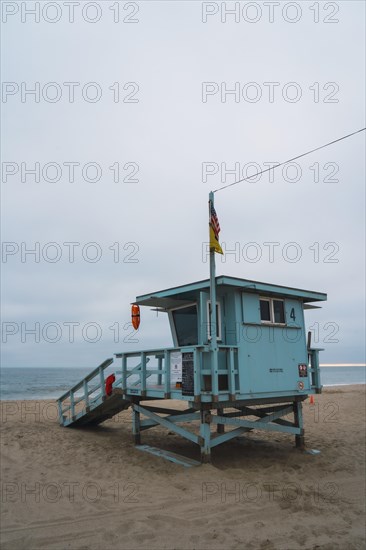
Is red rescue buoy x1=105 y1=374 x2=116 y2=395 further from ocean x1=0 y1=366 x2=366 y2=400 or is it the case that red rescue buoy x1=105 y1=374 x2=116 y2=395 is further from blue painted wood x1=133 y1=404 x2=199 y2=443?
ocean x1=0 y1=366 x2=366 y2=400

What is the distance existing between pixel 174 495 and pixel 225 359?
11.5 ft

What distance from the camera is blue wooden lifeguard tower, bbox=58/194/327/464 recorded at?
1017cm

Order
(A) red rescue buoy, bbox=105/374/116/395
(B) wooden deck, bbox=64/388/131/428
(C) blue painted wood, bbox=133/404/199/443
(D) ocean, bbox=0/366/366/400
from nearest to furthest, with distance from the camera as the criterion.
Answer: (C) blue painted wood, bbox=133/404/199/443, (A) red rescue buoy, bbox=105/374/116/395, (B) wooden deck, bbox=64/388/131/428, (D) ocean, bbox=0/366/366/400

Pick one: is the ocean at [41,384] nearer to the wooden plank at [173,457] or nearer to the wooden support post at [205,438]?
the wooden plank at [173,457]

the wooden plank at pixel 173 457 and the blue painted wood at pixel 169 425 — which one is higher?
the blue painted wood at pixel 169 425

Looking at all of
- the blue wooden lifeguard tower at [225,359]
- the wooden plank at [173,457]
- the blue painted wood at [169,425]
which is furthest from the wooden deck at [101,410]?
the wooden plank at [173,457]

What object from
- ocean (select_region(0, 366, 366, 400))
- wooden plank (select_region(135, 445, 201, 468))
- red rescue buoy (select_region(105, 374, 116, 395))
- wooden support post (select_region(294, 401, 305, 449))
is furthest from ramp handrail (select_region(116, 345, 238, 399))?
ocean (select_region(0, 366, 366, 400))

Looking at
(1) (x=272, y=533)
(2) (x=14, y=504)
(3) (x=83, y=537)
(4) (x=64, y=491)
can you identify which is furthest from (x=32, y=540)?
(1) (x=272, y=533)

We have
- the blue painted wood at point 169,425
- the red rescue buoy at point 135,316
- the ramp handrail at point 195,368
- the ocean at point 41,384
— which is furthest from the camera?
the ocean at point 41,384

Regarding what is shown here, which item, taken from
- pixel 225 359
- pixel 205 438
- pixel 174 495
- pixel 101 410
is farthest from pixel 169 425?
pixel 101 410

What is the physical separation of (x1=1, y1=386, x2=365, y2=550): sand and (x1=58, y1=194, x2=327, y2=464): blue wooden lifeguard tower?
36.6 inches

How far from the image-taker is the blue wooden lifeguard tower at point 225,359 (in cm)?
1017

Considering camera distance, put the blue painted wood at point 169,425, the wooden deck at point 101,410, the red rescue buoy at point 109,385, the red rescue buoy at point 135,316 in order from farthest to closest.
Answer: the wooden deck at point 101,410 → the red rescue buoy at point 109,385 → the red rescue buoy at point 135,316 → the blue painted wood at point 169,425

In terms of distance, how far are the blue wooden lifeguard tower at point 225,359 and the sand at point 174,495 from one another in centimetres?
93
